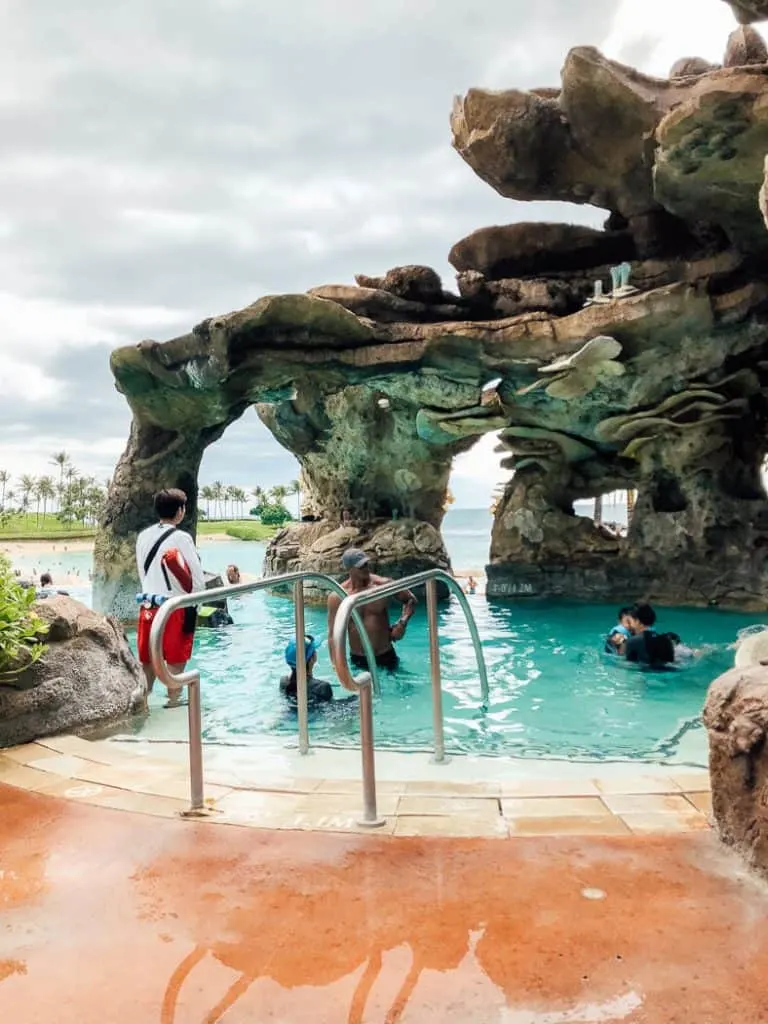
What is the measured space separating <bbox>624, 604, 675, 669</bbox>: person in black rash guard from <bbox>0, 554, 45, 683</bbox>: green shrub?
635cm

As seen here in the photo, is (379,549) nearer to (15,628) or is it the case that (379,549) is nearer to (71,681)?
(71,681)

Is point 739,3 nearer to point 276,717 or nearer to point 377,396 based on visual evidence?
point 276,717

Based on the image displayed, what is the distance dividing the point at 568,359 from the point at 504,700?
7090 millimetres

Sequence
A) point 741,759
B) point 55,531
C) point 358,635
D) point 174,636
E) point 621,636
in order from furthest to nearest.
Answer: point 55,531 → point 621,636 → point 358,635 → point 174,636 → point 741,759

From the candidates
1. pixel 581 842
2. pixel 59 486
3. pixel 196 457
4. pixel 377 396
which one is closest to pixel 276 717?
pixel 581 842

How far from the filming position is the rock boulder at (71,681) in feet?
15.4

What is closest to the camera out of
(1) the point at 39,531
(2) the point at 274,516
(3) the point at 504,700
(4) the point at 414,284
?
(3) the point at 504,700

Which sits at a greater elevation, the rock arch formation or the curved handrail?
the rock arch formation

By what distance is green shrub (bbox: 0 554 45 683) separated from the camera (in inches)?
185

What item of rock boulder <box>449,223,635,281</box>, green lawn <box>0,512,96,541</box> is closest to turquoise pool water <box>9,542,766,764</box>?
rock boulder <box>449,223,635,281</box>

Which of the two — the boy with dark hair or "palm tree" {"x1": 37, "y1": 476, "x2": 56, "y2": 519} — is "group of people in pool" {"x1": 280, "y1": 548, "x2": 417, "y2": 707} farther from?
"palm tree" {"x1": 37, "y1": 476, "x2": 56, "y2": 519}

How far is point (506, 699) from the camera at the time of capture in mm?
7969

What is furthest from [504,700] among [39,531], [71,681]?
[39,531]

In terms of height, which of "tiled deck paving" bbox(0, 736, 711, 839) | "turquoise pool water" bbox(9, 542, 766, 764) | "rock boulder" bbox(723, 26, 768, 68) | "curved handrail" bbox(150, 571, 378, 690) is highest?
"rock boulder" bbox(723, 26, 768, 68)
